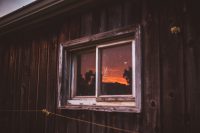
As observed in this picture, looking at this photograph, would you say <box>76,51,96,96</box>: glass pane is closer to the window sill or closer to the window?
the window

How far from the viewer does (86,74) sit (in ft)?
13.6

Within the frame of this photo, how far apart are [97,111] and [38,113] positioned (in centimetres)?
161

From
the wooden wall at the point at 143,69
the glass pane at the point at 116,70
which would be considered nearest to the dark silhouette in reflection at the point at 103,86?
the glass pane at the point at 116,70

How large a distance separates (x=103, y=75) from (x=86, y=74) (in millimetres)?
412

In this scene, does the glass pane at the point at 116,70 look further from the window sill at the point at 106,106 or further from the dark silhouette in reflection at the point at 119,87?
the window sill at the point at 106,106

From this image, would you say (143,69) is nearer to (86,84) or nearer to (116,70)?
(116,70)

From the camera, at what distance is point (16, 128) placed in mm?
5289

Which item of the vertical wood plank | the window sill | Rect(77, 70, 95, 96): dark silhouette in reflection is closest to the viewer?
the vertical wood plank

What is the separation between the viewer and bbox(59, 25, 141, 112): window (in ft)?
11.1

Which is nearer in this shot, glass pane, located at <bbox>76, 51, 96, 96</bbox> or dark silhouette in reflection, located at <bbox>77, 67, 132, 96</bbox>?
dark silhouette in reflection, located at <bbox>77, 67, 132, 96</bbox>

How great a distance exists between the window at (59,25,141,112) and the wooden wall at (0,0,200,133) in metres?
0.12

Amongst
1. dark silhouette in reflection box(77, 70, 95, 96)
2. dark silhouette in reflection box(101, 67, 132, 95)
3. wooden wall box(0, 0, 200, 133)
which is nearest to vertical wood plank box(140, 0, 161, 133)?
wooden wall box(0, 0, 200, 133)

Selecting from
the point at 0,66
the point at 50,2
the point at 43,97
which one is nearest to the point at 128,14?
the point at 50,2

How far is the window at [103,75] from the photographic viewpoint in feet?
11.1
